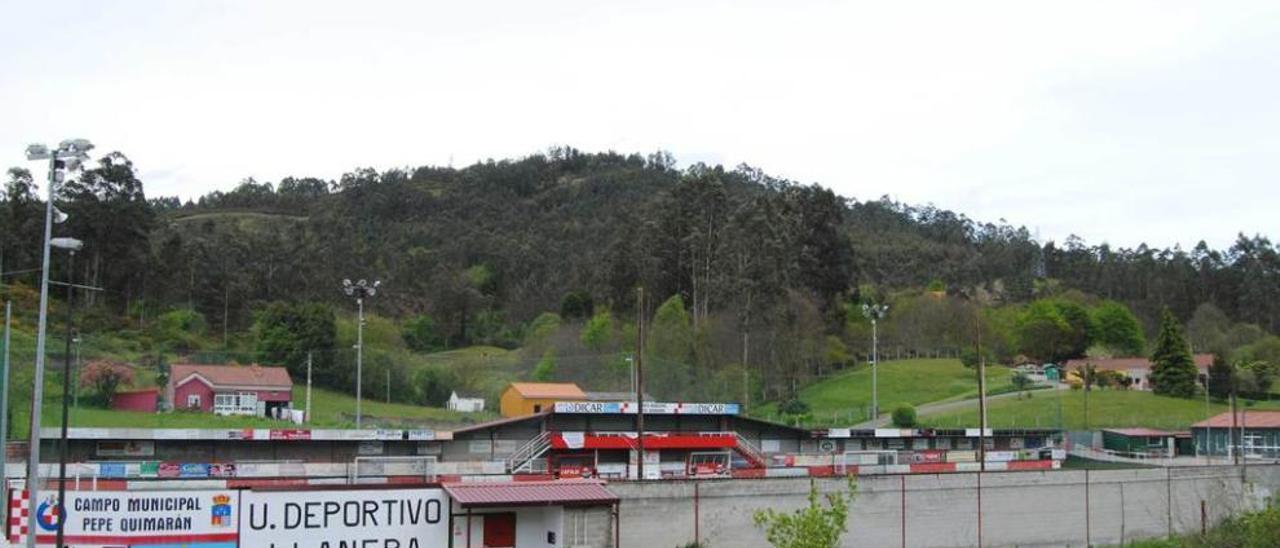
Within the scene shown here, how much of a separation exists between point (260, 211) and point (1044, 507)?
17522cm

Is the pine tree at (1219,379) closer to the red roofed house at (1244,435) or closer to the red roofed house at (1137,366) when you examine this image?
the red roofed house at (1137,366)

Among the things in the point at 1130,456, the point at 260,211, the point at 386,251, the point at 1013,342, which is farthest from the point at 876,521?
the point at 260,211

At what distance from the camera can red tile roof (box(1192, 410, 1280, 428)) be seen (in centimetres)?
6875

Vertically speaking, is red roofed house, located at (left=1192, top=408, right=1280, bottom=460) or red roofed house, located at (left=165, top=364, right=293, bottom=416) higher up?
red roofed house, located at (left=165, top=364, right=293, bottom=416)

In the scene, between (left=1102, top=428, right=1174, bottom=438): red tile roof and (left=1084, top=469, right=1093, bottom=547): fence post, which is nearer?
(left=1084, top=469, right=1093, bottom=547): fence post

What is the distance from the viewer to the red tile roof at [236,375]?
66312mm

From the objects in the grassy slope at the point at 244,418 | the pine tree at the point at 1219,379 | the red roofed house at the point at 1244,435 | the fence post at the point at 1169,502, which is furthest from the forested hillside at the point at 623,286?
the fence post at the point at 1169,502

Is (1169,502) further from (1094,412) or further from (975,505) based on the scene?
(1094,412)

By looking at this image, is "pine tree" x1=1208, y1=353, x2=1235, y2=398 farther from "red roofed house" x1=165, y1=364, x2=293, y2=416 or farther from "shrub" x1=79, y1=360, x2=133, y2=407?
"shrub" x1=79, y1=360, x2=133, y2=407

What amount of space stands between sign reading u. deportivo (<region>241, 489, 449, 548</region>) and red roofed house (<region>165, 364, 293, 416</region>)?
38.9 metres

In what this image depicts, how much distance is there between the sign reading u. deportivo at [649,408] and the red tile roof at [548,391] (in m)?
13.2

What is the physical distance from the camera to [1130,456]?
6719 cm

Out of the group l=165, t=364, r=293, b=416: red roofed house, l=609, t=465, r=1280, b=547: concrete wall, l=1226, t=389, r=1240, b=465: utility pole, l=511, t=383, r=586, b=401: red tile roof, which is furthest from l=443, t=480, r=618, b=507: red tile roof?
l=1226, t=389, r=1240, b=465: utility pole

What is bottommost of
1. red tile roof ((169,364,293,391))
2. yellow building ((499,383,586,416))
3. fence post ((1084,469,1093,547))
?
fence post ((1084,469,1093,547))
